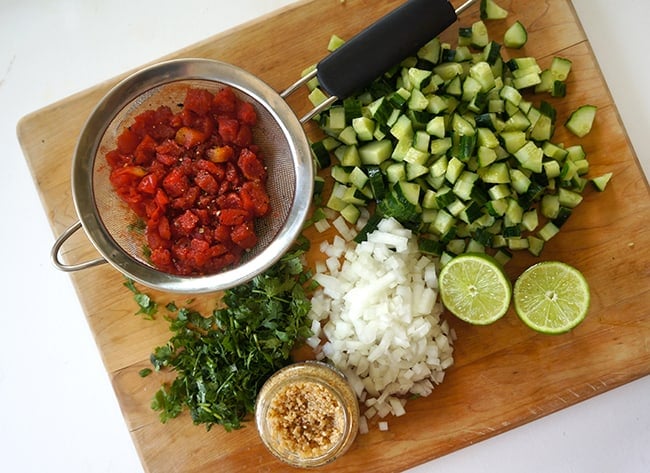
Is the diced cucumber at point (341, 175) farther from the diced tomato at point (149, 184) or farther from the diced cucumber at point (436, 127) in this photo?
the diced tomato at point (149, 184)

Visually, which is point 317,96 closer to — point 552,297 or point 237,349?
point 237,349

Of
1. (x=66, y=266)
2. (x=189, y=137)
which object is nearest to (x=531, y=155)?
(x=189, y=137)

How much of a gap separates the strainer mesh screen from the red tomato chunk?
4 centimetres

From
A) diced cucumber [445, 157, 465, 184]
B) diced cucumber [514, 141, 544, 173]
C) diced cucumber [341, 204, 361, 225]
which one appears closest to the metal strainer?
diced cucumber [341, 204, 361, 225]

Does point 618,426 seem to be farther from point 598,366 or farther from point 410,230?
point 410,230

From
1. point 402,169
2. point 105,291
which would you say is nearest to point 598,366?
point 402,169

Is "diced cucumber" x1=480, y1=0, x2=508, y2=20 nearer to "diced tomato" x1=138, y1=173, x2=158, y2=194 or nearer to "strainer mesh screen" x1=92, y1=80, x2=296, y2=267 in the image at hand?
"strainer mesh screen" x1=92, y1=80, x2=296, y2=267

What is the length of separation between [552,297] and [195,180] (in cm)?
141

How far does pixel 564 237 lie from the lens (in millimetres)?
2439

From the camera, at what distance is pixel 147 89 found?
2.30 metres

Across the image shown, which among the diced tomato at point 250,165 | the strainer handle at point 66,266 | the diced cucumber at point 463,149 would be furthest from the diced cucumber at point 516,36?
the strainer handle at point 66,266

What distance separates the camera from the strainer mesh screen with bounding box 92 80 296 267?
7.66 ft

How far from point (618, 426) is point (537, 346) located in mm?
599

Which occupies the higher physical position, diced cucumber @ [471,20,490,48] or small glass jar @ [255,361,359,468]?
diced cucumber @ [471,20,490,48]
